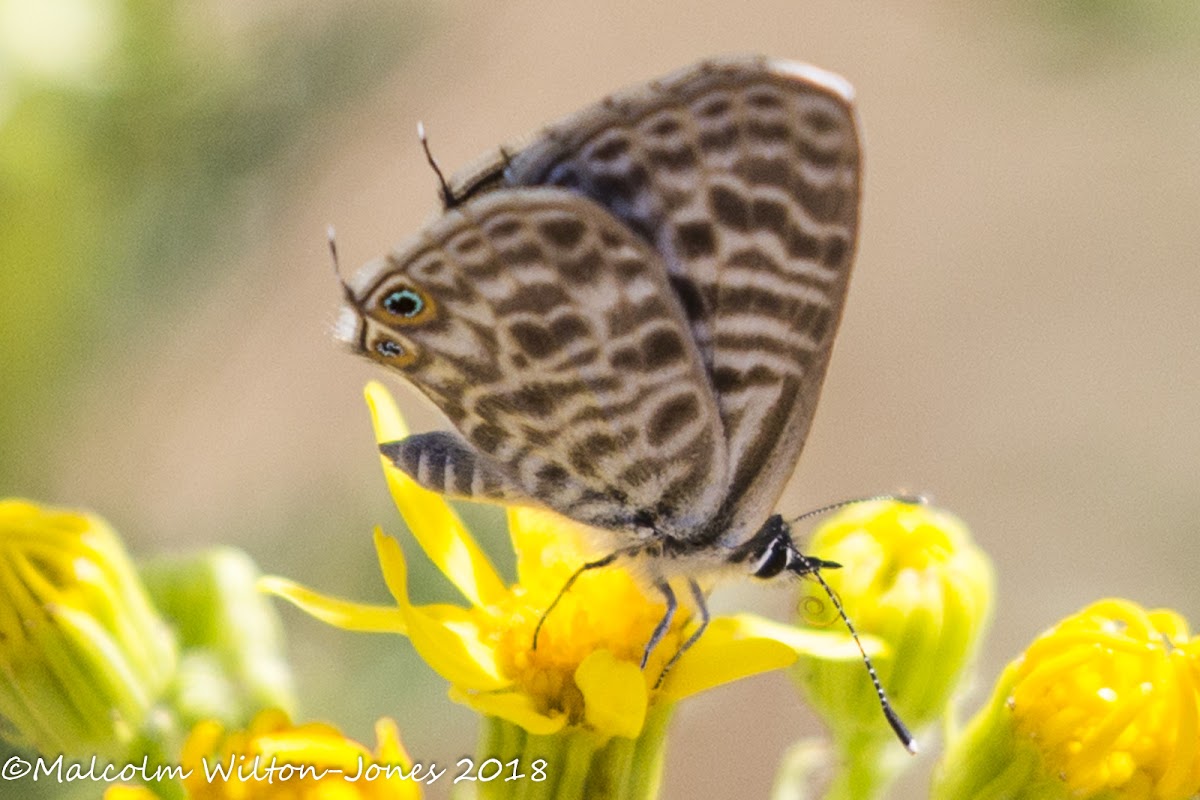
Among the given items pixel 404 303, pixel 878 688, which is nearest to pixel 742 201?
pixel 404 303

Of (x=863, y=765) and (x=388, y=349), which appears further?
(x=863, y=765)

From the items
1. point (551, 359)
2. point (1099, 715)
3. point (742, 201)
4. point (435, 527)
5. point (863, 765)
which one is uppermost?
point (742, 201)

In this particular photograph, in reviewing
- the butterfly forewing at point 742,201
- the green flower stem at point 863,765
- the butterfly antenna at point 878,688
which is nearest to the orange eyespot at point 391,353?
the butterfly forewing at point 742,201

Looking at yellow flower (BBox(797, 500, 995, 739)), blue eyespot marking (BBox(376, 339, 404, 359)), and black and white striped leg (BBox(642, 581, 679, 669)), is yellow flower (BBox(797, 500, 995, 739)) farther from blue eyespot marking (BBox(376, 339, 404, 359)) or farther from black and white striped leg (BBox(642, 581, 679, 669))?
blue eyespot marking (BBox(376, 339, 404, 359))

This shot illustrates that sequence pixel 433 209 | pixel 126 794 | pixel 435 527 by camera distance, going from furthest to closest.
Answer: pixel 433 209 < pixel 435 527 < pixel 126 794

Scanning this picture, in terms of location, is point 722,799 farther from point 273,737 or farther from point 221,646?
point 273,737

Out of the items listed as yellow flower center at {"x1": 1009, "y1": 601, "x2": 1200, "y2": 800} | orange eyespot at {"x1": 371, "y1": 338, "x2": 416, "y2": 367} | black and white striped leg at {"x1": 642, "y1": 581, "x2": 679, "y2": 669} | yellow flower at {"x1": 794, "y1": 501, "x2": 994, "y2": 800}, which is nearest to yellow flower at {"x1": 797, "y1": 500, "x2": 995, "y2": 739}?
yellow flower at {"x1": 794, "y1": 501, "x2": 994, "y2": 800}

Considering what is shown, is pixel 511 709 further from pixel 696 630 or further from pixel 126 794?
pixel 126 794
